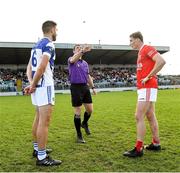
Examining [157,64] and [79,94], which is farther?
[79,94]

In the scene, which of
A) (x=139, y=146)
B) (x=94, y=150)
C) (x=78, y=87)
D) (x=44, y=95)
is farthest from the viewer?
(x=78, y=87)

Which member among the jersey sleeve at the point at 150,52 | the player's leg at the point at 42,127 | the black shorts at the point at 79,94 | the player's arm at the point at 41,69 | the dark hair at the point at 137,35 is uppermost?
the dark hair at the point at 137,35

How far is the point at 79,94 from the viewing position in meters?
7.32

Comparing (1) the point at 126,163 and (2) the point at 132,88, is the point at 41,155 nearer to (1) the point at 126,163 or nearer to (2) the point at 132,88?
(1) the point at 126,163

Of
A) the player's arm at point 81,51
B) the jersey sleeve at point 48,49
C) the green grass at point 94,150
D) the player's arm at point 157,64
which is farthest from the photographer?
the player's arm at point 81,51

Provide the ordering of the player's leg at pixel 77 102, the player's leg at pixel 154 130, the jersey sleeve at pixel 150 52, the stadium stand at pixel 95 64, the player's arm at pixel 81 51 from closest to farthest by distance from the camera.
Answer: the jersey sleeve at pixel 150 52
the player's leg at pixel 154 130
the player's arm at pixel 81 51
the player's leg at pixel 77 102
the stadium stand at pixel 95 64

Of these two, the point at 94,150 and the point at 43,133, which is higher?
the point at 43,133

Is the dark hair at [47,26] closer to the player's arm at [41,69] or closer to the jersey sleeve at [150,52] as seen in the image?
the player's arm at [41,69]

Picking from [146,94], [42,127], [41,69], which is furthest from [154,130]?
[41,69]

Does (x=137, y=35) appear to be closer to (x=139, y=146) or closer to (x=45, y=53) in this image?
(x=45, y=53)

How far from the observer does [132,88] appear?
41.8 meters

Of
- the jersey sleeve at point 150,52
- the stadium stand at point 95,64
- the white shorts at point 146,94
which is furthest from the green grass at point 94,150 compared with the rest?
the stadium stand at point 95,64

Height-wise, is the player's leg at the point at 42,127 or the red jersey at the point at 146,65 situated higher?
the red jersey at the point at 146,65

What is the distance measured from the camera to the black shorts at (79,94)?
725cm
